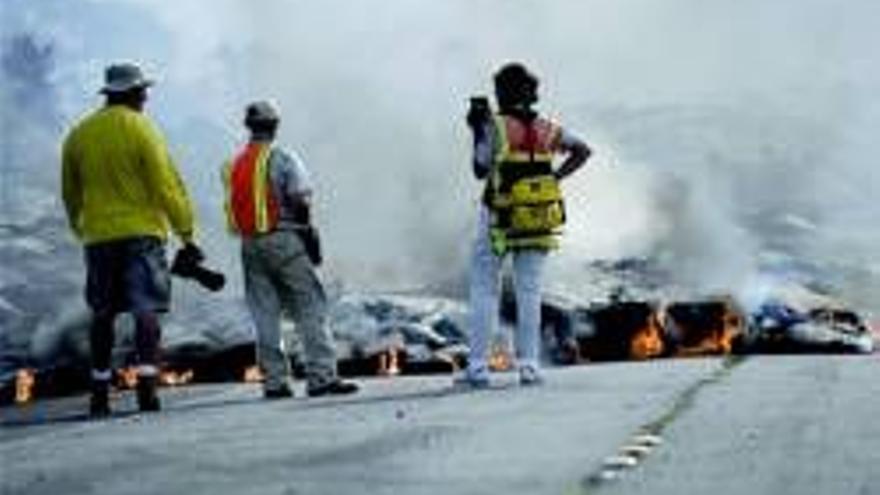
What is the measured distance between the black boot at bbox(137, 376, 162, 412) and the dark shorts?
41cm

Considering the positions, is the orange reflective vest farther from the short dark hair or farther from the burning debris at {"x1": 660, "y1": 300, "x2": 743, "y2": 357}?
the burning debris at {"x1": 660, "y1": 300, "x2": 743, "y2": 357}

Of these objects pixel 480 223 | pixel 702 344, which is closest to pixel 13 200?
pixel 702 344

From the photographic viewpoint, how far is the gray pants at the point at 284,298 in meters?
15.1

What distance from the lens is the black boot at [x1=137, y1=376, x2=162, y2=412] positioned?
13727 millimetres

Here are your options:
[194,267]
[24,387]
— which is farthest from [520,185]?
[24,387]

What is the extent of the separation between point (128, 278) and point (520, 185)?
95.7 inches

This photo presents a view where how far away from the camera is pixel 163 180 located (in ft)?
46.1

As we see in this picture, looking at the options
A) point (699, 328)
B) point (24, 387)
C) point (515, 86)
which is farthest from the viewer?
point (699, 328)

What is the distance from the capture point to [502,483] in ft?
29.6

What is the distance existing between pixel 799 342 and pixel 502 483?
15.3m

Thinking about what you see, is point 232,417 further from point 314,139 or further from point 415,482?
point 314,139

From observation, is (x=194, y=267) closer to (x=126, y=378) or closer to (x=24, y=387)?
(x=126, y=378)

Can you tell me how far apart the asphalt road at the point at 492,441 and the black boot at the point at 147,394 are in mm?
180

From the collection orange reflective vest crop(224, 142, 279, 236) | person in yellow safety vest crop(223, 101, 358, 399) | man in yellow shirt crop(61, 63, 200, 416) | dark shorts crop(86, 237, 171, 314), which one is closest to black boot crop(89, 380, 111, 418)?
man in yellow shirt crop(61, 63, 200, 416)
